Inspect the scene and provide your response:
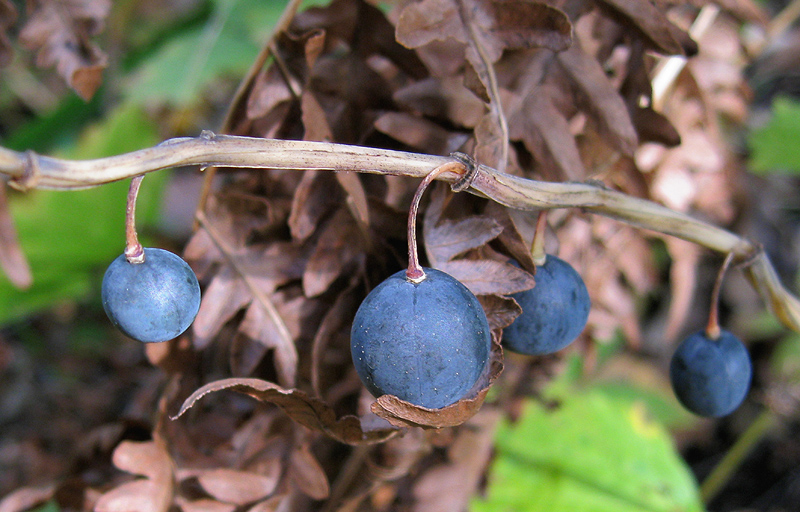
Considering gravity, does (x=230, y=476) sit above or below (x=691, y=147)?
below

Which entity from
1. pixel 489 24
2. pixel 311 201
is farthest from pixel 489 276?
pixel 489 24

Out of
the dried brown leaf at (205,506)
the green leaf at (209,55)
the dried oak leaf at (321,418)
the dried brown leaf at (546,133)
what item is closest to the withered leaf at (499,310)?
the dried oak leaf at (321,418)

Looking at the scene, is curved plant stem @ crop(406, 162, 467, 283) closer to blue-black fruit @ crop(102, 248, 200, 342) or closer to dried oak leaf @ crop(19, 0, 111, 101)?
blue-black fruit @ crop(102, 248, 200, 342)

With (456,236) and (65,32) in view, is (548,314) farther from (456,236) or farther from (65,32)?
(65,32)

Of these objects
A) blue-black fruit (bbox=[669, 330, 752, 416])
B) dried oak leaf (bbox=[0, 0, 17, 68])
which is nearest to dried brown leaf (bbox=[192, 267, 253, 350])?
dried oak leaf (bbox=[0, 0, 17, 68])

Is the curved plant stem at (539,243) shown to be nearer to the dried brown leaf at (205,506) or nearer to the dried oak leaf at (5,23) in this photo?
the dried brown leaf at (205,506)

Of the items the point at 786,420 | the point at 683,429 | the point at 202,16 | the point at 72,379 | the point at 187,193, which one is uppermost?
the point at 202,16

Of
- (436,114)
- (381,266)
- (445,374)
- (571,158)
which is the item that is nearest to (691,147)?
(571,158)

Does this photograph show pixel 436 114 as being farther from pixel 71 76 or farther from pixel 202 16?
pixel 202 16
